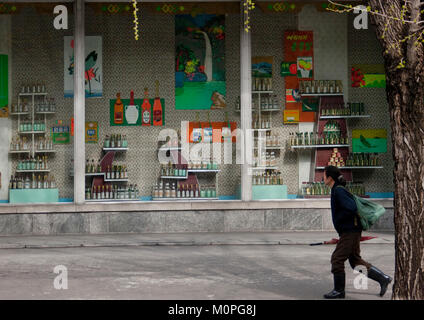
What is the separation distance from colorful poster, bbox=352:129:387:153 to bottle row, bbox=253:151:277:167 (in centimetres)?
207

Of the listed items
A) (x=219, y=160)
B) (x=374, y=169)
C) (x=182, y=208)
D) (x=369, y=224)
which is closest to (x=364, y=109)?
(x=374, y=169)

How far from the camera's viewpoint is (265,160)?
1889 centimetres

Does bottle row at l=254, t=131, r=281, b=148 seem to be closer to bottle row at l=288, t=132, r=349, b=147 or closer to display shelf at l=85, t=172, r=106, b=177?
bottle row at l=288, t=132, r=349, b=147

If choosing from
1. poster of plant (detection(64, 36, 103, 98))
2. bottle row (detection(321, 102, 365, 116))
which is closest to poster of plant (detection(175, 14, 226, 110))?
poster of plant (detection(64, 36, 103, 98))

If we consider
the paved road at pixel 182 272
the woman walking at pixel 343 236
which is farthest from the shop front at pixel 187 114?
the woman walking at pixel 343 236

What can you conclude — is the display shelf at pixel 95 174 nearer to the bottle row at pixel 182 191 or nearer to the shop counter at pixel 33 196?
the shop counter at pixel 33 196

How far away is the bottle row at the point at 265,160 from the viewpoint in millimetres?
18812

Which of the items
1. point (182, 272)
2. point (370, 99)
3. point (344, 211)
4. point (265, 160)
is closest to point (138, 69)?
point (265, 160)

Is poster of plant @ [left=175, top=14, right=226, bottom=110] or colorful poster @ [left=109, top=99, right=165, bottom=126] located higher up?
poster of plant @ [left=175, top=14, right=226, bottom=110]

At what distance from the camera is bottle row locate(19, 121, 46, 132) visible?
18484mm

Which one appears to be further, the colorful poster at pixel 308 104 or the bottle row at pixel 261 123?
the colorful poster at pixel 308 104

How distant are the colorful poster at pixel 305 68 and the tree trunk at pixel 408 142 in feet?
34.5

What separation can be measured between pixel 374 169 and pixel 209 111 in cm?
444

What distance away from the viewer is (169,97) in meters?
18.8
